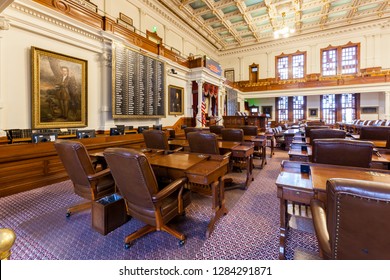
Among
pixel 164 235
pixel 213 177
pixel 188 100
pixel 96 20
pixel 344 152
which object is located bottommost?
pixel 164 235

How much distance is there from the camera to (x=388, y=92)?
11.7m

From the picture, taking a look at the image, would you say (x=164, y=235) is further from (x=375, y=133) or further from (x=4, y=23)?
(x=4, y=23)

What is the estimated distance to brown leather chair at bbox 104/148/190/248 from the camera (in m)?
1.65

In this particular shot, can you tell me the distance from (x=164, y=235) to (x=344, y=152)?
2212 mm

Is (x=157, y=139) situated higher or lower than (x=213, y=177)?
higher

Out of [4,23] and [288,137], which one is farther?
[288,137]

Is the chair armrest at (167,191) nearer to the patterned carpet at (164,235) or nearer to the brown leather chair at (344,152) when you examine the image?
the patterned carpet at (164,235)

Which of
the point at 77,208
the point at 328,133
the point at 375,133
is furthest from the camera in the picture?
the point at 375,133

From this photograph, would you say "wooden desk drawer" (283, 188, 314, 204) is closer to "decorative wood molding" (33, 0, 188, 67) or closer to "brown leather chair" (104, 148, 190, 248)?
"brown leather chair" (104, 148, 190, 248)

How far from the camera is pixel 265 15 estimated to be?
1153cm

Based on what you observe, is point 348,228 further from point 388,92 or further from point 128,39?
point 388,92

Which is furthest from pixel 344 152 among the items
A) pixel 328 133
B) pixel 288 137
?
pixel 288 137

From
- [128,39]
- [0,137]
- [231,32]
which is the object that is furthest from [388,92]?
[0,137]

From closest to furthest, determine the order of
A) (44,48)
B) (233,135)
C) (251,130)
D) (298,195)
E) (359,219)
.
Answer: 1. (359,219)
2. (298,195)
3. (44,48)
4. (233,135)
5. (251,130)
